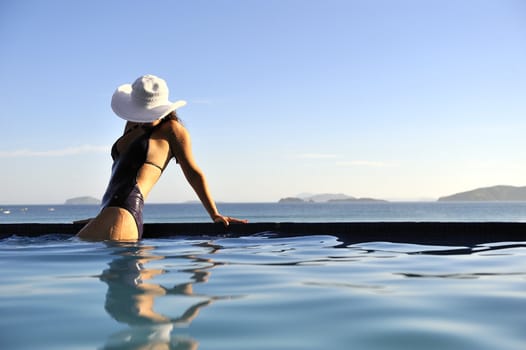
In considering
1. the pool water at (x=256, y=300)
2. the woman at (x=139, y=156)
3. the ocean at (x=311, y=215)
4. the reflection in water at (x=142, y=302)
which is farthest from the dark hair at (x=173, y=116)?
the ocean at (x=311, y=215)

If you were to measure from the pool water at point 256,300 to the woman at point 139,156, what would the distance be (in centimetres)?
23

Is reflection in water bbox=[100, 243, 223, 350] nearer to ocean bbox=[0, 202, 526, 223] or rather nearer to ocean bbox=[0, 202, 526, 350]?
ocean bbox=[0, 202, 526, 350]

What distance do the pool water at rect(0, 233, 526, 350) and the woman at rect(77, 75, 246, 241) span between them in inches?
8.9

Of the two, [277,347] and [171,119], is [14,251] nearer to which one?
[171,119]

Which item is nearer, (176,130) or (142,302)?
(142,302)

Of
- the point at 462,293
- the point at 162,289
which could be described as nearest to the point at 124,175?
the point at 162,289

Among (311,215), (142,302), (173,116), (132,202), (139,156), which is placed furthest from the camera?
(311,215)

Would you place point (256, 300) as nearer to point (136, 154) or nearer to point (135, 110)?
point (136, 154)

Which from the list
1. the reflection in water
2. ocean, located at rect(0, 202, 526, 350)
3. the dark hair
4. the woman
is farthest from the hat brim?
the reflection in water

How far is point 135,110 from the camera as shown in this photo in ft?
14.7

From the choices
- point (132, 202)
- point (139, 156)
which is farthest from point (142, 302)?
point (139, 156)

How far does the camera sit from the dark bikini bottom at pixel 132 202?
427 centimetres

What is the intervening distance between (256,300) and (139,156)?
2413mm

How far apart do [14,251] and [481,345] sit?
3.62m
